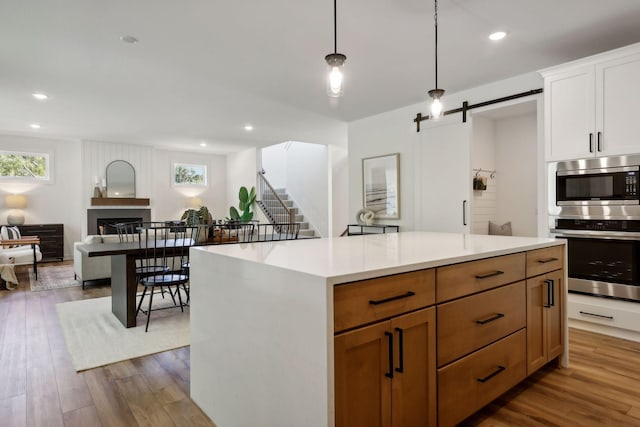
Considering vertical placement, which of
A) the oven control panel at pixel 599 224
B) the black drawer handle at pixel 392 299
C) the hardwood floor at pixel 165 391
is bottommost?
the hardwood floor at pixel 165 391

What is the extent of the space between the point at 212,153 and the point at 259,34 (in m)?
7.43

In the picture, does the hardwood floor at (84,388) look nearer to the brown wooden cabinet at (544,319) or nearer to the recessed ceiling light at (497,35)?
the brown wooden cabinet at (544,319)

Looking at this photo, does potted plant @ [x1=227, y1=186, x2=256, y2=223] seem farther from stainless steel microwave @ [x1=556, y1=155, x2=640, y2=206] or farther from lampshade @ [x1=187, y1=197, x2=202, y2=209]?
stainless steel microwave @ [x1=556, y1=155, x2=640, y2=206]

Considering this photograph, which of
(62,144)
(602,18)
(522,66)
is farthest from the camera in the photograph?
(62,144)

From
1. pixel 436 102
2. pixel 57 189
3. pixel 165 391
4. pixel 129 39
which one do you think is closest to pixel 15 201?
pixel 57 189

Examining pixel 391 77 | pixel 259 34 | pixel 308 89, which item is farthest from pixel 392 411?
pixel 308 89

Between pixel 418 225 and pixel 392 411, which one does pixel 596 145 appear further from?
pixel 392 411

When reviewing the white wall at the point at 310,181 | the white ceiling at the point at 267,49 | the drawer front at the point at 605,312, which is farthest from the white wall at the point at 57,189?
the drawer front at the point at 605,312

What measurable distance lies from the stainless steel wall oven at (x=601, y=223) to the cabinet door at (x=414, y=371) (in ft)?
8.28

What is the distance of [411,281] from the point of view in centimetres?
142

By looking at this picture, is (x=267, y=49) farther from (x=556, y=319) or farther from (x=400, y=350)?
(x=556, y=319)

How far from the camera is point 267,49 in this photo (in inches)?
135

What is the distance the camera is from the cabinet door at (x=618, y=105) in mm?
2971

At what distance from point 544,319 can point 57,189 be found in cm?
926
